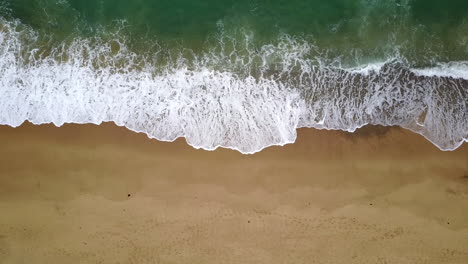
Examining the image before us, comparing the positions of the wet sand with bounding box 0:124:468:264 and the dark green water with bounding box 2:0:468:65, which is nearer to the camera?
the wet sand with bounding box 0:124:468:264

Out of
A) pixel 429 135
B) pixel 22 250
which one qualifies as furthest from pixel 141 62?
pixel 429 135

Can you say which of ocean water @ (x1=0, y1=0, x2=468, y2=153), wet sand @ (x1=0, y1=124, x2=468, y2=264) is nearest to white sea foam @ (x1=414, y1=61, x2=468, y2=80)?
ocean water @ (x1=0, y1=0, x2=468, y2=153)

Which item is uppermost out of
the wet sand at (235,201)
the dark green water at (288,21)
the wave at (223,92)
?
the dark green water at (288,21)

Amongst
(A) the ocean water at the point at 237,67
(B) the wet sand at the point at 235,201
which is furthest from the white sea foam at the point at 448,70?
(B) the wet sand at the point at 235,201

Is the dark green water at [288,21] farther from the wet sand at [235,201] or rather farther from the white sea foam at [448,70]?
the wet sand at [235,201]

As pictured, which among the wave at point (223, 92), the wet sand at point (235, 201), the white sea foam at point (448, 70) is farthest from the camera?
the white sea foam at point (448, 70)

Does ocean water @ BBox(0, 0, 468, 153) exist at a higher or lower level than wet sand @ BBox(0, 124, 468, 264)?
higher

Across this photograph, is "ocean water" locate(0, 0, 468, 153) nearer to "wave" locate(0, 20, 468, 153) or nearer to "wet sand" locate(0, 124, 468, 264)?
"wave" locate(0, 20, 468, 153)
